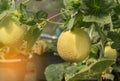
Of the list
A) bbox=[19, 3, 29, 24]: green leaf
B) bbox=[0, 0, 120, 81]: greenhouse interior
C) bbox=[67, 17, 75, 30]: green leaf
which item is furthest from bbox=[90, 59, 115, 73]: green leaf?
bbox=[19, 3, 29, 24]: green leaf

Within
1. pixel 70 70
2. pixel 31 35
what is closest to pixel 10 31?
pixel 31 35

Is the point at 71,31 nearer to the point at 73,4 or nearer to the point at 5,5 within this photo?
the point at 73,4

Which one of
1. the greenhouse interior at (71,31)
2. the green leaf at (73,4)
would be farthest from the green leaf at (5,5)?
the green leaf at (73,4)

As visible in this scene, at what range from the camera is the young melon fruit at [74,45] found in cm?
76

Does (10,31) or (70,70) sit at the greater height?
(10,31)

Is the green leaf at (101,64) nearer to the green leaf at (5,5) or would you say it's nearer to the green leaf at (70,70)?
the green leaf at (70,70)

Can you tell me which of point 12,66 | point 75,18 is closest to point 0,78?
point 12,66

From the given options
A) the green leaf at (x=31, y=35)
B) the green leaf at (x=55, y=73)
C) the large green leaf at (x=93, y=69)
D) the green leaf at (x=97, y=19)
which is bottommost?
the green leaf at (x=55, y=73)

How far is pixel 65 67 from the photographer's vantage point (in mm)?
917

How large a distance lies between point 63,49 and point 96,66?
0.08 meters

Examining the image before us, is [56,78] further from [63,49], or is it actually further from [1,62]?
[1,62]

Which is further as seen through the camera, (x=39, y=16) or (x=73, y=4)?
(x=39, y=16)

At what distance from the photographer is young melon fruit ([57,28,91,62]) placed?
756mm

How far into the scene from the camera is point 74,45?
0.75 m
